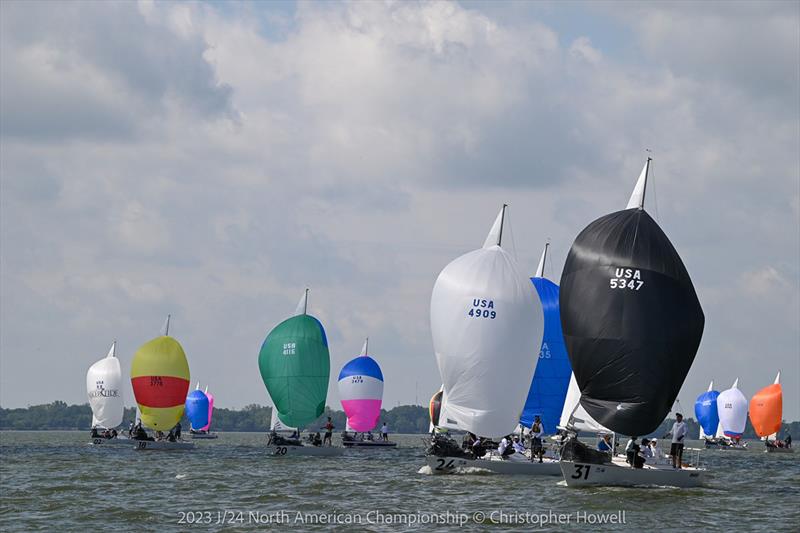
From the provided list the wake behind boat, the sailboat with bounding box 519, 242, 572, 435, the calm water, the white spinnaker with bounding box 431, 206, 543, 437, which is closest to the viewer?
the calm water

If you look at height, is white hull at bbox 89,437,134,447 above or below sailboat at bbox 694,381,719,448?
below

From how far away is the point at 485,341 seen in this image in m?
43.8

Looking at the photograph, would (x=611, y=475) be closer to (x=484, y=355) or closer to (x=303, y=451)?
(x=484, y=355)

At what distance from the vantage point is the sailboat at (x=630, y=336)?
36562 mm

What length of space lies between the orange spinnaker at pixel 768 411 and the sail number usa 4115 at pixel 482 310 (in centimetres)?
6183

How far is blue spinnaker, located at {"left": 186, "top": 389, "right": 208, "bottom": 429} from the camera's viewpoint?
118875mm

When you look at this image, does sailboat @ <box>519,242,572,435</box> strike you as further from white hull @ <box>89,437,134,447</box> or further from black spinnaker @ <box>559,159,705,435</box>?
white hull @ <box>89,437,134,447</box>

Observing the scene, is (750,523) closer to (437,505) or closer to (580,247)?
(437,505)

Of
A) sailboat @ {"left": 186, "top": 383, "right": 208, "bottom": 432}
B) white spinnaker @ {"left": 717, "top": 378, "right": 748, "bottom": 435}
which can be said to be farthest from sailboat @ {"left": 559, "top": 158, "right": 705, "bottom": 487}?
sailboat @ {"left": 186, "top": 383, "right": 208, "bottom": 432}

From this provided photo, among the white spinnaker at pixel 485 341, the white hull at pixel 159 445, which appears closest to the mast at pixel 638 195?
the white spinnaker at pixel 485 341

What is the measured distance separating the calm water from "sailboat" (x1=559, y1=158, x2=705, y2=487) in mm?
1111

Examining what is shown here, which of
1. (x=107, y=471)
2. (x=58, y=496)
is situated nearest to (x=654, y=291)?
(x=58, y=496)

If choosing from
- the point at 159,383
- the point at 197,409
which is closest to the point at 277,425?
the point at 159,383

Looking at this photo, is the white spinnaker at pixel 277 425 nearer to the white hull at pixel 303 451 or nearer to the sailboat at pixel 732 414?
the white hull at pixel 303 451
